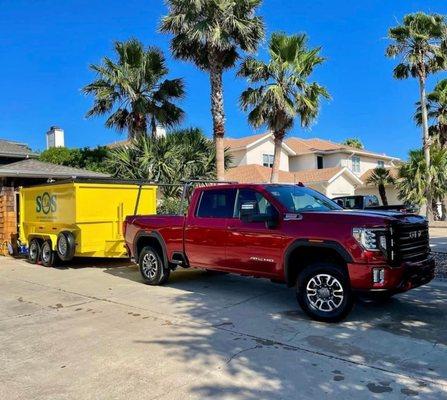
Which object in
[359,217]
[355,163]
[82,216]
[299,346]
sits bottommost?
[299,346]

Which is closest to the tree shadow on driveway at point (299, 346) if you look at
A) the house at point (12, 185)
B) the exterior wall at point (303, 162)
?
the house at point (12, 185)

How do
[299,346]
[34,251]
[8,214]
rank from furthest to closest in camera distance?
[8,214] < [34,251] < [299,346]

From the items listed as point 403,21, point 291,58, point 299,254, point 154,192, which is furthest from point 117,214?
point 403,21

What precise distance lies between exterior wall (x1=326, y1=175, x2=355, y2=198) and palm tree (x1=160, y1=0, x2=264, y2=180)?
15555 mm

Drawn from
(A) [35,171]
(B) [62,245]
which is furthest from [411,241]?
(A) [35,171]

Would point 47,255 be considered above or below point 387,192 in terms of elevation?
below

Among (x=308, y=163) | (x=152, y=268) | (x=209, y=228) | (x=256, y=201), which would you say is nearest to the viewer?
(x=256, y=201)

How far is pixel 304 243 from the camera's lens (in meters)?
6.80

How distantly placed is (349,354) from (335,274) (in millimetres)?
1360

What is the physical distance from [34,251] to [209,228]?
7323 mm

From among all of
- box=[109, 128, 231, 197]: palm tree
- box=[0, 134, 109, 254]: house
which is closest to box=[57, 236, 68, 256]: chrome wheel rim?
box=[0, 134, 109, 254]: house

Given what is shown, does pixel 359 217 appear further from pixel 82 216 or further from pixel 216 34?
pixel 216 34

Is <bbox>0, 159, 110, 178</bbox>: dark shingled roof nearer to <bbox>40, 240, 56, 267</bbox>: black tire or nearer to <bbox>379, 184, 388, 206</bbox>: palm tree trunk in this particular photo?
<bbox>40, 240, 56, 267</bbox>: black tire

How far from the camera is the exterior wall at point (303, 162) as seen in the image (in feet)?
133
